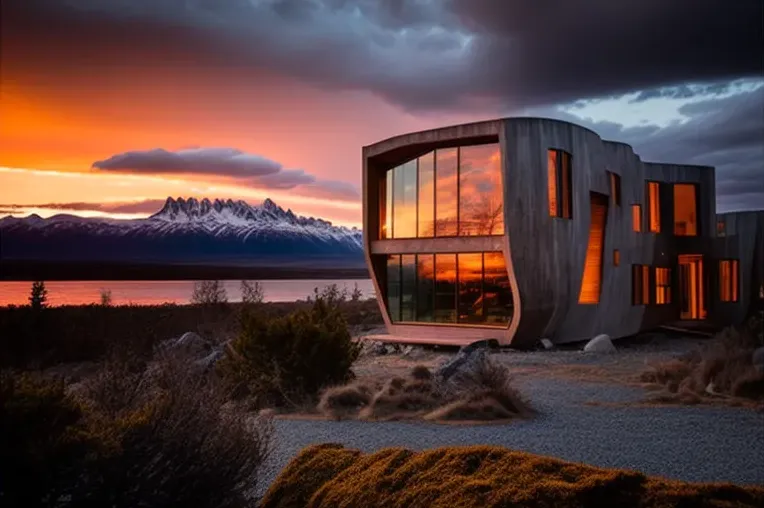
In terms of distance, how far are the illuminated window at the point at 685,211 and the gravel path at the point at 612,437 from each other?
56.3 ft

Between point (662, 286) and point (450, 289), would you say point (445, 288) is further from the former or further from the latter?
point (662, 286)

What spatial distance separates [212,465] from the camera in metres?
4.25

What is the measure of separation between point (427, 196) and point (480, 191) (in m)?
1.89

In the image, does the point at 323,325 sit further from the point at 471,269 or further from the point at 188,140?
the point at 471,269

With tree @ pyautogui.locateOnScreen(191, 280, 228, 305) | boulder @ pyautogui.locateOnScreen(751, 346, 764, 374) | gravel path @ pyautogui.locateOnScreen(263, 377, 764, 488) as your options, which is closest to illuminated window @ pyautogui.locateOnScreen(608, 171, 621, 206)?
boulder @ pyautogui.locateOnScreen(751, 346, 764, 374)

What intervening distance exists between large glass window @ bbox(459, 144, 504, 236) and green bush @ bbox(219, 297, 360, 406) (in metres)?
8.51

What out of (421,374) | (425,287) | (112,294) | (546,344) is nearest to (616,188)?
(546,344)

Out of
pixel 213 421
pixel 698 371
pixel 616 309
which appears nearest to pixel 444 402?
pixel 698 371

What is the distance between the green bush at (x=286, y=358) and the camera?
11.4m

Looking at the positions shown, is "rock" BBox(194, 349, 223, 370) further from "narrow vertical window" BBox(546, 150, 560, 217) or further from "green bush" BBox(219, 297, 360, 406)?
"narrow vertical window" BBox(546, 150, 560, 217)

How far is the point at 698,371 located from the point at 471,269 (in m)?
8.29

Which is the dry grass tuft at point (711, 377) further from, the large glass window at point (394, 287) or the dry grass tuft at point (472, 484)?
the large glass window at point (394, 287)

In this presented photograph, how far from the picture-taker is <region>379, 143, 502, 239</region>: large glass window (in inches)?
774

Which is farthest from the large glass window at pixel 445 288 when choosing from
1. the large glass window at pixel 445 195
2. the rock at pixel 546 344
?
the rock at pixel 546 344
